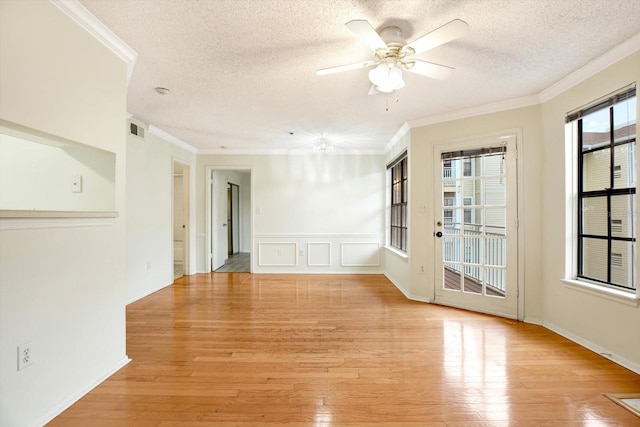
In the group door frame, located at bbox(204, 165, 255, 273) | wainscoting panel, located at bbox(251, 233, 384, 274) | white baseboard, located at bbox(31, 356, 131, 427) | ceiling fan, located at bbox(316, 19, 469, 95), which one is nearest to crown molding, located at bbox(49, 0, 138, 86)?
ceiling fan, located at bbox(316, 19, 469, 95)

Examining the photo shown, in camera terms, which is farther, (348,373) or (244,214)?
(244,214)

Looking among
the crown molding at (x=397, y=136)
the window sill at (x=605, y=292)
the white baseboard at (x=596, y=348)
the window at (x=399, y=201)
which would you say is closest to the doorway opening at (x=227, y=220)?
the crown molding at (x=397, y=136)

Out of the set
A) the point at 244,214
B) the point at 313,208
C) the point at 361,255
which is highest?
the point at 313,208

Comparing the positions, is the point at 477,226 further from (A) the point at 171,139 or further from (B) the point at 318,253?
(A) the point at 171,139

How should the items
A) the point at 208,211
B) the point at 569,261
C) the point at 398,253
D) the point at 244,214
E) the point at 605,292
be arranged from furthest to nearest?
the point at 244,214 < the point at 208,211 < the point at 398,253 < the point at 569,261 < the point at 605,292

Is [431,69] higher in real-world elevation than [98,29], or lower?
lower

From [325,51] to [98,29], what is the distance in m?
1.56

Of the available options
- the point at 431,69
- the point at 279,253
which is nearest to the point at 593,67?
the point at 431,69

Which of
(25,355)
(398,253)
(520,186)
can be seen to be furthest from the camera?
(398,253)

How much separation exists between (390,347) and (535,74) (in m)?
2.79

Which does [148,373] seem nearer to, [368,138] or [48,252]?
[48,252]

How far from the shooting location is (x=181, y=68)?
2510 mm

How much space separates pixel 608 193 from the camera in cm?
244

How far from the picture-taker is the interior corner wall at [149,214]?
3.80 m
